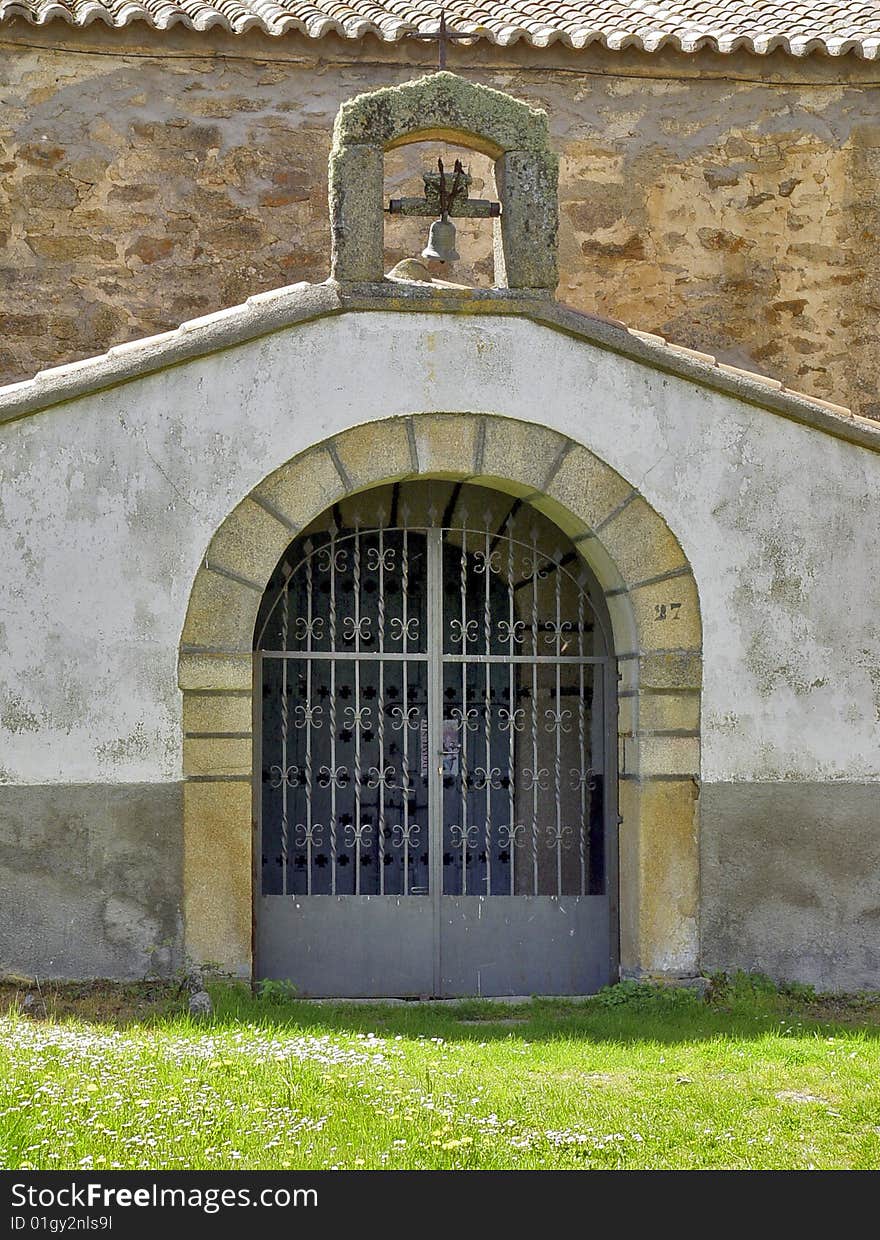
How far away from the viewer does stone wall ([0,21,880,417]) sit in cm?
938

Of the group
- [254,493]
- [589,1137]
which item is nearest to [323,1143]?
[589,1137]

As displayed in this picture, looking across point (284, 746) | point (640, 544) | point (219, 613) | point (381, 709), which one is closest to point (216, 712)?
point (219, 613)

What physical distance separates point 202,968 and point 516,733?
189cm

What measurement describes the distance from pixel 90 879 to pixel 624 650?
2494mm

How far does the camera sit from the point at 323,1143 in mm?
4336

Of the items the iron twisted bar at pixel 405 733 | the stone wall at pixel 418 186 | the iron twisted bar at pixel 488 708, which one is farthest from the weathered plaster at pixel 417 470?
the stone wall at pixel 418 186

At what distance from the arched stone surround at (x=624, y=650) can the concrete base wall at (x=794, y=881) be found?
0.11 meters

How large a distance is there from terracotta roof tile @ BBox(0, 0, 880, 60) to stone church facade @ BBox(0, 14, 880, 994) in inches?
122

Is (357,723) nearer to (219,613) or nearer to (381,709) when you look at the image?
(381,709)

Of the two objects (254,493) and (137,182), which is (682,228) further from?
(254,493)

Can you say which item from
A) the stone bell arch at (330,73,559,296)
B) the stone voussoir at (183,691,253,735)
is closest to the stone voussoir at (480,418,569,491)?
the stone bell arch at (330,73,559,296)

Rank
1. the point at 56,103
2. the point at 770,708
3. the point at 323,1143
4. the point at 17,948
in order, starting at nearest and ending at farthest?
the point at 323,1143 < the point at 17,948 < the point at 770,708 < the point at 56,103

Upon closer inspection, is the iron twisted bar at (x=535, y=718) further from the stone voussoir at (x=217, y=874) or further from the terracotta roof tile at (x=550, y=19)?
the terracotta roof tile at (x=550, y=19)

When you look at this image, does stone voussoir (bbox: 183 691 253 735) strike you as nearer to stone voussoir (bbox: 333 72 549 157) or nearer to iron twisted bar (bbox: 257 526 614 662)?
iron twisted bar (bbox: 257 526 614 662)
